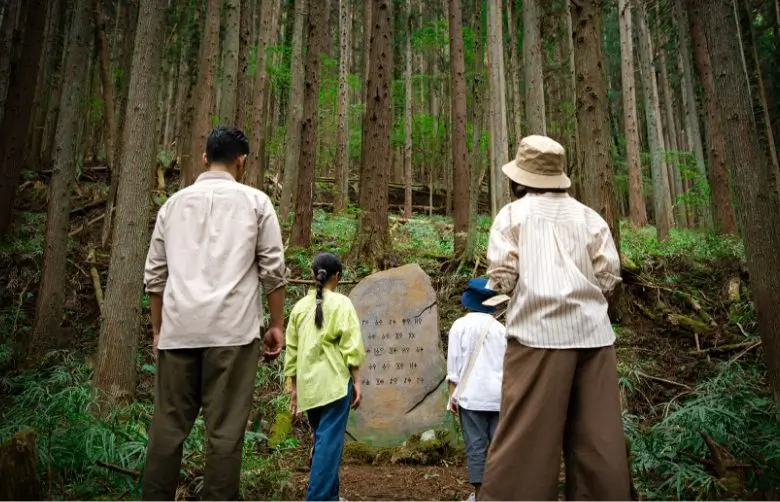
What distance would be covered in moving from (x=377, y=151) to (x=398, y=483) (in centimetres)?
646

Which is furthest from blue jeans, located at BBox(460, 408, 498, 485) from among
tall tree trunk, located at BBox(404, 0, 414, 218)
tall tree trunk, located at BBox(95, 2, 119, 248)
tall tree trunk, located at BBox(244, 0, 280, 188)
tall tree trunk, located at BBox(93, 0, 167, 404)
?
tall tree trunk, located at BBox(404, 0, 414, 218)

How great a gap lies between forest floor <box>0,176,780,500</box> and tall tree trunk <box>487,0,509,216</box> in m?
1.76

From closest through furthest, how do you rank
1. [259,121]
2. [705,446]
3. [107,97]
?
[705,446], [259,121], [107,97]

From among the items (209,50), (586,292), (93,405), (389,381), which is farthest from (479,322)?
→ (209,50)

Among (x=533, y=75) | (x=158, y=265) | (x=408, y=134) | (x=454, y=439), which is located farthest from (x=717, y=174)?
(x=158, y=265)

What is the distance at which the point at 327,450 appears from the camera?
11.0 ft

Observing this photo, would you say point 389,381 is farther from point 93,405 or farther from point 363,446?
point 93,405

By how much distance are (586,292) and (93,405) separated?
4.95 meters

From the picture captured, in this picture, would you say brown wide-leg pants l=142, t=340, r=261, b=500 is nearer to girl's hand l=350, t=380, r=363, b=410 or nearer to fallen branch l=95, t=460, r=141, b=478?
girl's hand l=350, t=380, r=363, b=410

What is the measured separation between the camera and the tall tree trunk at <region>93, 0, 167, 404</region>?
5434 millimetres

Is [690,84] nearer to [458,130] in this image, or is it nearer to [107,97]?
[458,130]

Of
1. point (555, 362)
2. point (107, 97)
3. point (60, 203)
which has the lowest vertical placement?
point (555, 362)

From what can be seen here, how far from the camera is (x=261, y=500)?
4051mm

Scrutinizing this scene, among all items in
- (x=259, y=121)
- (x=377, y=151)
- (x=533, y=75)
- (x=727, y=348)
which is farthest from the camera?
(x=259, y=121)
